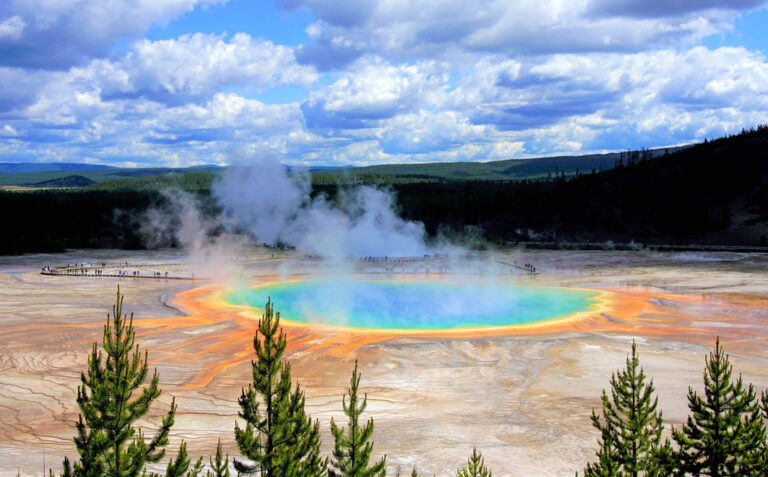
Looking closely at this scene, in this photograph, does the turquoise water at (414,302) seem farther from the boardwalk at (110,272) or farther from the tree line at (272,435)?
the tree line at (272,435)

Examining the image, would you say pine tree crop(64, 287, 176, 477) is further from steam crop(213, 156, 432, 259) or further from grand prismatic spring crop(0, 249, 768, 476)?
steam crop(213, 156, 432, 259)

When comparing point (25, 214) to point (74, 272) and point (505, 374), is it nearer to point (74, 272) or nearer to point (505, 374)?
point (74, 272)

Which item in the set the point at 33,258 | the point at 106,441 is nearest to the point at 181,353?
the point at 106,441

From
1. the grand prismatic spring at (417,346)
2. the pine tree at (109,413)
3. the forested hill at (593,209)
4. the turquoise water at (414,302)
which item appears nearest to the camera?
the pine tree at (109,413)

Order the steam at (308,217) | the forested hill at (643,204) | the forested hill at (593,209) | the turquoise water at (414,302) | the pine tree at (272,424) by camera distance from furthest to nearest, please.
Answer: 1. the forested hill at (643,204)
2. the forested hill at (593,209)
3. the steam at (308,217)
4. the turquoise water at (414,302)
5. the pine tree at (272,424)

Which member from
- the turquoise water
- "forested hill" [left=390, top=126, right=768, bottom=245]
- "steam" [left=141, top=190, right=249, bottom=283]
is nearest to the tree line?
the turquoise water

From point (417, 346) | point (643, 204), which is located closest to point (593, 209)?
point (643, 204)

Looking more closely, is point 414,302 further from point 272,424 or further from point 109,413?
point 109,413

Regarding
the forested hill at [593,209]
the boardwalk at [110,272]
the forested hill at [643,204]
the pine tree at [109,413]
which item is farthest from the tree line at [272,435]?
the forested hill at [643,204]
